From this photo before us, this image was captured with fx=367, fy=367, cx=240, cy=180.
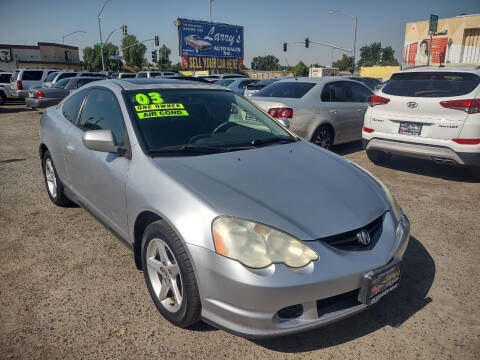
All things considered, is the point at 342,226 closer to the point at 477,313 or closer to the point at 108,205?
the point at 477,313

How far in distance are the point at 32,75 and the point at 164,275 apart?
21845mm

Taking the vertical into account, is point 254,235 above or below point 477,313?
above

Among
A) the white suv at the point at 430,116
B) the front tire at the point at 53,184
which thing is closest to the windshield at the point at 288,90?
the white suv at the point at 430,116

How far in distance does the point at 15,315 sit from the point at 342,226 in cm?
232

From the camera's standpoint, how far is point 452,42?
40.7 m

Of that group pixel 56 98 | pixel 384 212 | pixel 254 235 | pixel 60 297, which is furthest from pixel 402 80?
pixel 56 98

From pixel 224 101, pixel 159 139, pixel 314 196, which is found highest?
pixel 224 101

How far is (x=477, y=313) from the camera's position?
2.58 meters

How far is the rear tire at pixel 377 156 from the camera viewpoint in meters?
6.62

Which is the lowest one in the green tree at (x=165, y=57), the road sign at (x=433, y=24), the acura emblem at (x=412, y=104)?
the acura emblem at (x=412, y=104)

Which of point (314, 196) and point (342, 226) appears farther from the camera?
point (314, 196)

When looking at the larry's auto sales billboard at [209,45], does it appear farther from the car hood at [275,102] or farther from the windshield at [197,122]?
the windshield at [197,122]

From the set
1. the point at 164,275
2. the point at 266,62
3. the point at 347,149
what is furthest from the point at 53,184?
the point at 266,62

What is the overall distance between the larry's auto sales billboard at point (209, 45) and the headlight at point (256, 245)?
37298 millimetres
